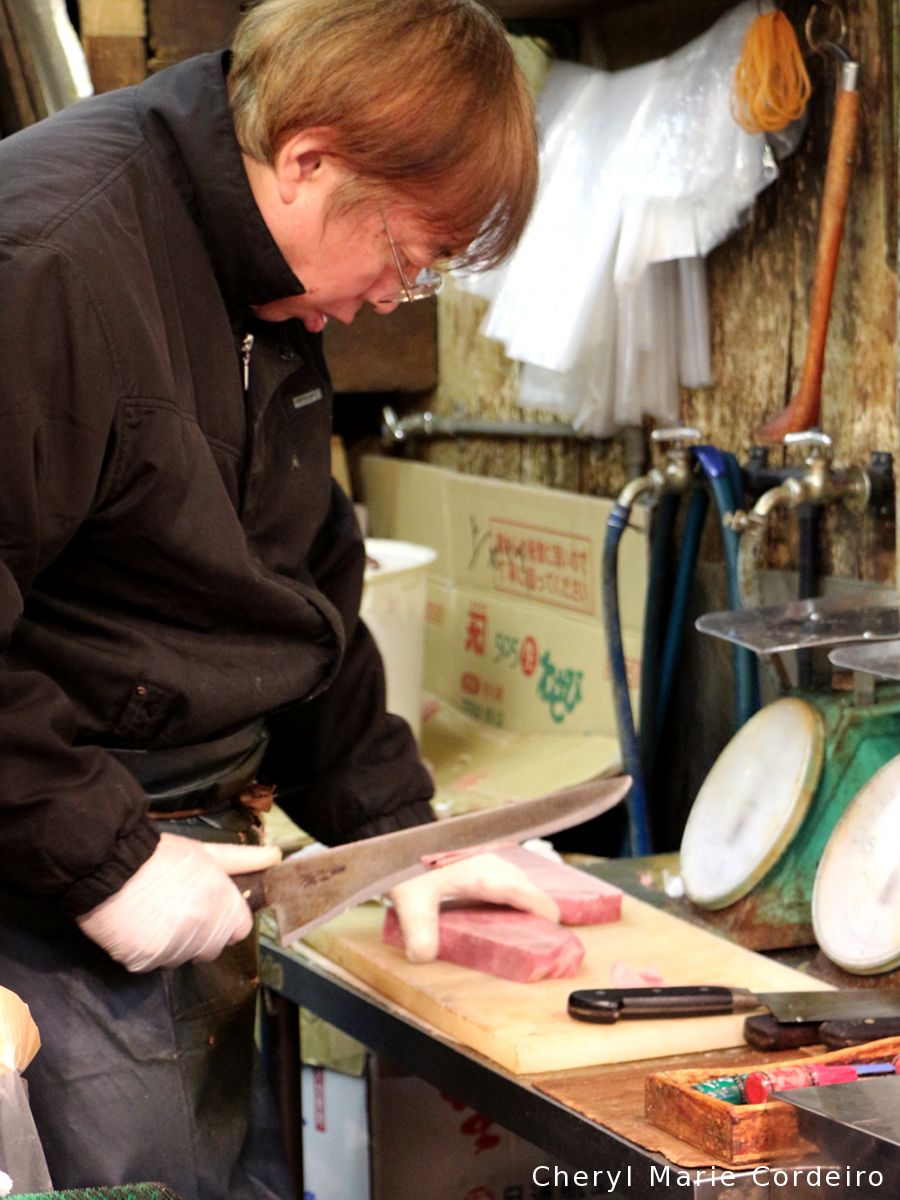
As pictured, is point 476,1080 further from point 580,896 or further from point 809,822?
point 809,822

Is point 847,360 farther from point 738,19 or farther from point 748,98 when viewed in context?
point 738,19

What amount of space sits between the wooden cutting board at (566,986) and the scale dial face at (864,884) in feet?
0.22

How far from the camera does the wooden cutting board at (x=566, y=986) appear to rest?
5.77 ft

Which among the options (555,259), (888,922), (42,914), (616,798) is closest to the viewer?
(42,914)

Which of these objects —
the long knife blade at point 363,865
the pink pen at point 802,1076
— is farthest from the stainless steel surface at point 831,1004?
the long knife blade at point 363,865

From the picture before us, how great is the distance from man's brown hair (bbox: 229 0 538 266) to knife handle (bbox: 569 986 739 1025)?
33.7 inches

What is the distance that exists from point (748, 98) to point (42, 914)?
1.81 m

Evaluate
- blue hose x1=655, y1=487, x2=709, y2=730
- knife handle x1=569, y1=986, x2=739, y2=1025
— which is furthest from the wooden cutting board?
blue hose x1=655, y1=487, x2=709, y2=730

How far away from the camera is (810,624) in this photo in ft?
7.39

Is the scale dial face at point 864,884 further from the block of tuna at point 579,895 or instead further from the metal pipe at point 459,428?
the metal pipe at point 459,428

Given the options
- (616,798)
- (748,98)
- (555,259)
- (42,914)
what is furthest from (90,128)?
(555,259)

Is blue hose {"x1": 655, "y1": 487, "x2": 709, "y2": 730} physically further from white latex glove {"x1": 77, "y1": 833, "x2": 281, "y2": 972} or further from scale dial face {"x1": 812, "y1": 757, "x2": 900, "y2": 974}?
white latex glove {"x1": 77, "y1": 833, "x2": 281, "y2": 972}

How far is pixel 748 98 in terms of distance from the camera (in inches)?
106

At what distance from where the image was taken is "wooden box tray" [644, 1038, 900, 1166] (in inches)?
56.9
